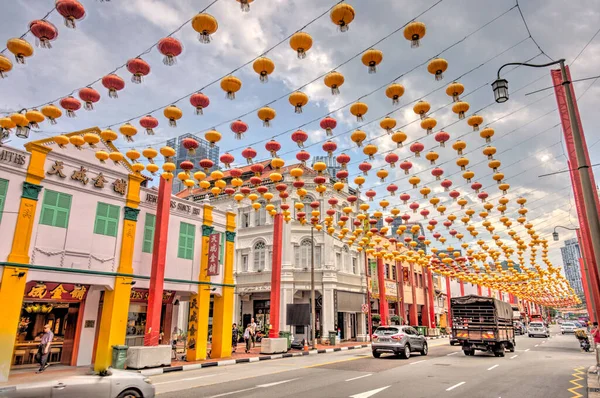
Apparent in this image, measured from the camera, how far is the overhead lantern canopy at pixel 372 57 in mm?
8656

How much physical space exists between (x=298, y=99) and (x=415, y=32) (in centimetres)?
315

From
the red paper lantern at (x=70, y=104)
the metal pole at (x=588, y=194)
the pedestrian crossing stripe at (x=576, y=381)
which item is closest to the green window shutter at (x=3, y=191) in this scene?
the red paper lantern at (x=70, y=104)

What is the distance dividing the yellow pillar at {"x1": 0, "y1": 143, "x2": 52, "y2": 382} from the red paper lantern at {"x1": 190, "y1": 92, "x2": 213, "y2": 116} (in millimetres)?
9214

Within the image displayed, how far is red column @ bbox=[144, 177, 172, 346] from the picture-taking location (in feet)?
56.9

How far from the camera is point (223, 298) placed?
2209cm

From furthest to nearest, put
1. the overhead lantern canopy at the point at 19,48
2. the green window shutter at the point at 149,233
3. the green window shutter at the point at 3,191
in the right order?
the green window shutter at the point at 149,233
the green window shutter at the point at 3,191
the overhead lantern canopy at the point at 19,48

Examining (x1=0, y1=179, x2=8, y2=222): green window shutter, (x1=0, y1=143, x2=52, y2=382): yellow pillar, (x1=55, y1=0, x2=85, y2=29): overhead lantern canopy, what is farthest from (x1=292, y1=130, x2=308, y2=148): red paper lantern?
(x1=0, y1=179, x2=8, y2=222): green window shutter

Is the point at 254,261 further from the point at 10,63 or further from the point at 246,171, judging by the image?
the point at 10,63

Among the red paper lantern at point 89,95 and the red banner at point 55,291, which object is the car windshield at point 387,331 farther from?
the red paper lantern at point 89,95

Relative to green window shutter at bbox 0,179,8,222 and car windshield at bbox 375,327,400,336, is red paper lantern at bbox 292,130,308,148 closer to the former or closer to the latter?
green window shutter at bbox 0,179,8,222

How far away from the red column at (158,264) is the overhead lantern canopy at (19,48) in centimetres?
1064

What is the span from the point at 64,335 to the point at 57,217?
6092mm

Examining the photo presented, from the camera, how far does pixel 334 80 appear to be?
30.0 ft

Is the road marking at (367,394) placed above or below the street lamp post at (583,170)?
below
